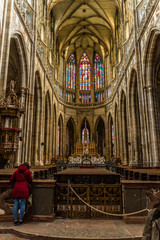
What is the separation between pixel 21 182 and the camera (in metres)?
4.54

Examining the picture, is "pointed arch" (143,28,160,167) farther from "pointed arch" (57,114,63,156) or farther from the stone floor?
"pointed arch" (57,114,63,156)

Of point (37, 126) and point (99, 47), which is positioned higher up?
point (99, 47)

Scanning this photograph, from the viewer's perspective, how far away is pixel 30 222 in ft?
14.8

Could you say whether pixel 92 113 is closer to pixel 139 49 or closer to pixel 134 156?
pixel 134 156

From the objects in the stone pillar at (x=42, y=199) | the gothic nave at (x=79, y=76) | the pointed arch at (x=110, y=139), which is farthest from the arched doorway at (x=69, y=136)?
the stone pillar at (x=42, y=199)

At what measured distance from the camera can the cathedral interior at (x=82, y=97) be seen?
21.4 ft

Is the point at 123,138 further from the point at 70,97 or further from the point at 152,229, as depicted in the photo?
the point at 152,229

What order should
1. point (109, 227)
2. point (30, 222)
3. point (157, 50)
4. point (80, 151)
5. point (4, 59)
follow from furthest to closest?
point (80, 151), point (157, 50), point (4, 59), point (30, 222), point (109, 227)

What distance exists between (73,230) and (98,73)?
110 ft

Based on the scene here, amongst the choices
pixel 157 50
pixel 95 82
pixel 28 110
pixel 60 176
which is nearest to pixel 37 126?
pixel 28 110

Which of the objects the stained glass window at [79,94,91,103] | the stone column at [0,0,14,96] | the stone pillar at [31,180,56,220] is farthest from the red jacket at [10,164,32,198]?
the stained glass window at [79,94,91,103]

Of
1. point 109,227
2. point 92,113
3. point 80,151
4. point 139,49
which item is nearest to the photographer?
point 109,227

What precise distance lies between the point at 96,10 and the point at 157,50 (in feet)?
53.5

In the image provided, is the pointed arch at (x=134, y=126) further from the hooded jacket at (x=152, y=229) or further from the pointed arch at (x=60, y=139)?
the hooded jacket at (x=152, y=229)
